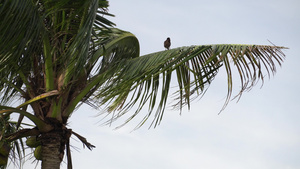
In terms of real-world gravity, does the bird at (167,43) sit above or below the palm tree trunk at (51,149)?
above

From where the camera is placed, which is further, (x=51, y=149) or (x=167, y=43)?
(x=167, y=43)

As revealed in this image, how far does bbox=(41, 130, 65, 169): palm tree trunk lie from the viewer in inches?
268

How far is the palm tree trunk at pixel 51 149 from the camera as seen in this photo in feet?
22.3

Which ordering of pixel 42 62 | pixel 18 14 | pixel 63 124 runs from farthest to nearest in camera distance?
pixel 42 62 < pixel 63 124 < pixel 18 14

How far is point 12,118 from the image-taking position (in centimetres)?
970

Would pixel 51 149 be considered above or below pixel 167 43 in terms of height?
below

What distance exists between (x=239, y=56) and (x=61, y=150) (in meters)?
2.99

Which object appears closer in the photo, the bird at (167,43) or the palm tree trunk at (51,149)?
the palm tree trunk at (51,149)

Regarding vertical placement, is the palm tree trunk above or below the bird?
below

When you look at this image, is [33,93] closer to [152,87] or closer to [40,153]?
[40,153]

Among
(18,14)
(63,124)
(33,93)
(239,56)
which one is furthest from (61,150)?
(239,56)

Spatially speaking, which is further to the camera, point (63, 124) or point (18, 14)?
point (63, 124)

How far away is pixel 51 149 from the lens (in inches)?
269

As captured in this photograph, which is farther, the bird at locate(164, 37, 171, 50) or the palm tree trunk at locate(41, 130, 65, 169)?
the bird at locate(164, 37, 171, 50)
